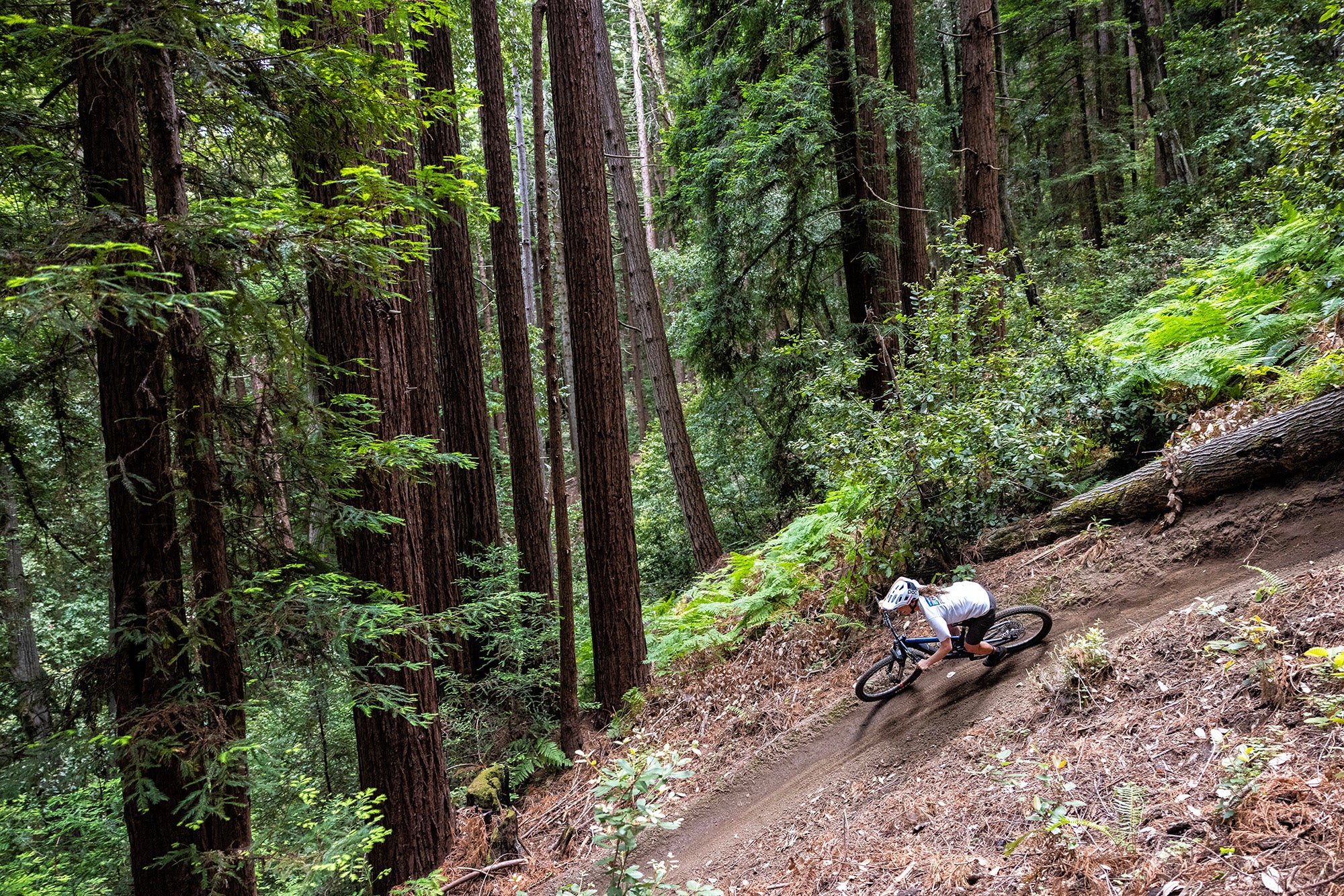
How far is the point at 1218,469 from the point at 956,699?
2.77 metres

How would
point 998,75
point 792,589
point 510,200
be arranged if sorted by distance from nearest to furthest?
point 792,589, point 510,200, point 998,75

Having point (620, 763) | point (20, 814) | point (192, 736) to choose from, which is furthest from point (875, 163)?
point (20, 814)

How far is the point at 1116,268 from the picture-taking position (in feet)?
50.9

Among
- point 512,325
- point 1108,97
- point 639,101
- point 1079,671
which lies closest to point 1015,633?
point 1079,671

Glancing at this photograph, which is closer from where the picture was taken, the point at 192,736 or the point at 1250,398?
the point at 192,736

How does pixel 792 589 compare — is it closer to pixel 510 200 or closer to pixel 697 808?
pixel 697 808

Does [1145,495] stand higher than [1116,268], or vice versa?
[1116,268]

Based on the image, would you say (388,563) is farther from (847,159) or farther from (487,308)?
(487,308)

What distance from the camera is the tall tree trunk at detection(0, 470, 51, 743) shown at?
161 inches

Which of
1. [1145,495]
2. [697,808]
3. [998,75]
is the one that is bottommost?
[697,808]

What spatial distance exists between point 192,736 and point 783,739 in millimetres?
4705

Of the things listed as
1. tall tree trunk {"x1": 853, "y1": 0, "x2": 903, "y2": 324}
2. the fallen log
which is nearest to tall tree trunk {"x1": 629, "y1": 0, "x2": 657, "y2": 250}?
tall tree trunk {"x1": 853, "y1": 0, "x2": 903, "y2": 324}

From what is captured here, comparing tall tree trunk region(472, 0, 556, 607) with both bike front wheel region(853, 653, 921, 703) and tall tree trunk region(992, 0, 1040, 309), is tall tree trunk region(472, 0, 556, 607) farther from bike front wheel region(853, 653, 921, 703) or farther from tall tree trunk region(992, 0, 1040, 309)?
tall tree trunk region(992, 0, 1040, 309)

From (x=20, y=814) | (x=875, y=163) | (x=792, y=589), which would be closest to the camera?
(x=20, y=814)
